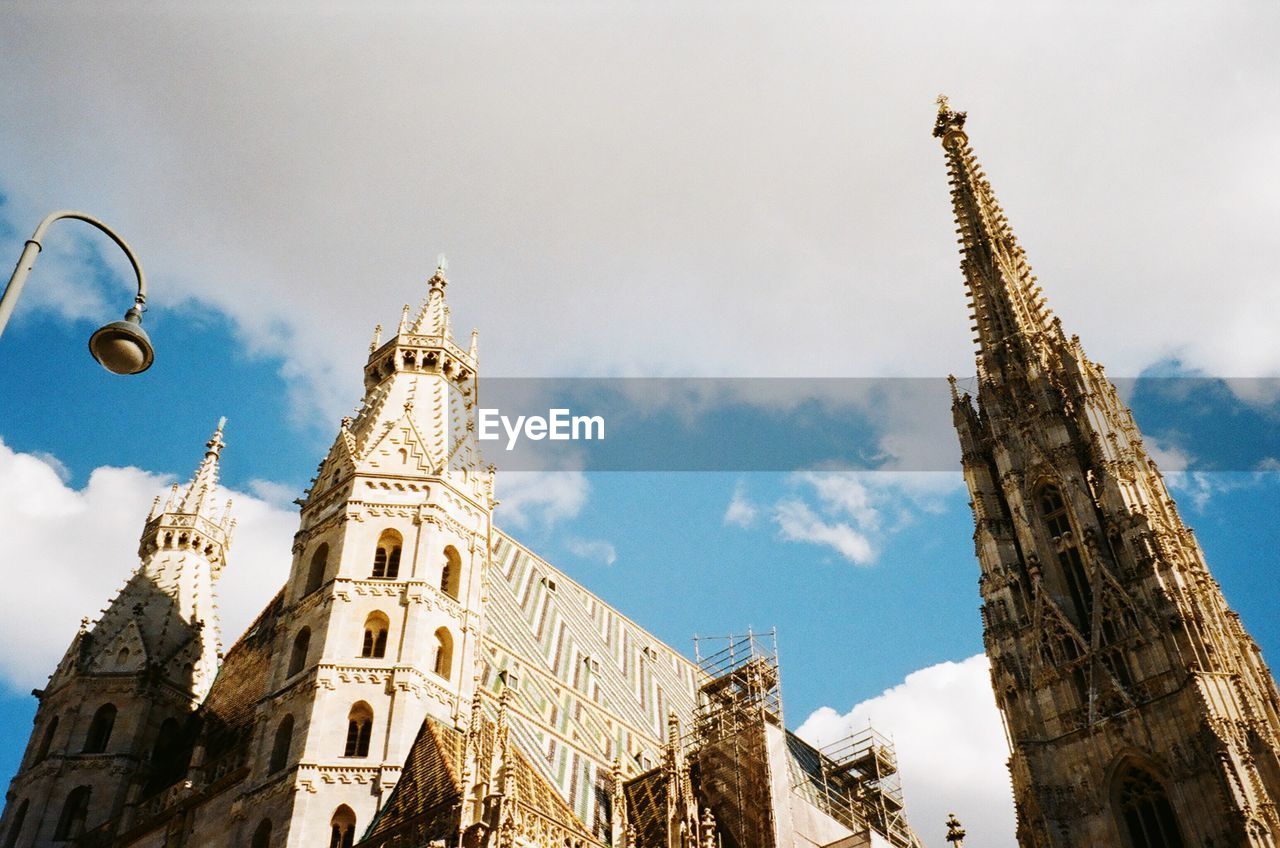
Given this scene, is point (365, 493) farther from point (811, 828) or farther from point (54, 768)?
point (811, 828)

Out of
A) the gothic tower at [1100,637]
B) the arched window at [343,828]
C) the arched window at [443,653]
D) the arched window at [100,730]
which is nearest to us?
the arched window at [343,828]

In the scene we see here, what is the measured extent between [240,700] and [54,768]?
5261mm

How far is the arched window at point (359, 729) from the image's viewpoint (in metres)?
24.7

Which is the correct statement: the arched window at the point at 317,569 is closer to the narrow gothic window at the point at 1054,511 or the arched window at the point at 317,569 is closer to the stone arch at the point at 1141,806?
the stone arch at the point at 1141,806

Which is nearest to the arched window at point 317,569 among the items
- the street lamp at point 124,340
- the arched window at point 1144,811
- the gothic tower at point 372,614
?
the gothic tower at point 372,614

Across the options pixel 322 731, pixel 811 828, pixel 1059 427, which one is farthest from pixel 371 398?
pixel 1059 427

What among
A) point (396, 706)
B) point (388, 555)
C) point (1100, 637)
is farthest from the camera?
point (1100, 637)

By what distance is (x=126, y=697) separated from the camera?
32.5m

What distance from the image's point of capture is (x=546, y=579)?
39.7m

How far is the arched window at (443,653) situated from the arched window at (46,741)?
500 inches

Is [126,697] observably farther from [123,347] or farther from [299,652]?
[123,347]

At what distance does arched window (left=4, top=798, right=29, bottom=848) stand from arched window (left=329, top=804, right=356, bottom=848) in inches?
482

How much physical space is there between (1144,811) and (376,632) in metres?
20.5

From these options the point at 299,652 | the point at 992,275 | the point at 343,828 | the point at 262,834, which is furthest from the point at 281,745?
the point at 992,275
